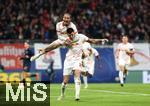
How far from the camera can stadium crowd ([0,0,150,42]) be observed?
132 ft

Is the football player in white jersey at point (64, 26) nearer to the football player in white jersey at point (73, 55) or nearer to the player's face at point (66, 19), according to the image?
the player's face at point (66, 19)

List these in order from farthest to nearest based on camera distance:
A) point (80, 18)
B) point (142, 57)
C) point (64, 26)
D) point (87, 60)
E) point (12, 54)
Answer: point (80, 18) → point (142, 57) → point (12, 54) → point (87, 60) → point (64, 26)

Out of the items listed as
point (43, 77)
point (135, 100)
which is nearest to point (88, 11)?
point (43, 77)

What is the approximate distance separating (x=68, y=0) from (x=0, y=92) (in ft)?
69.1

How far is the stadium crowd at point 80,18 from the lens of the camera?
40125mm

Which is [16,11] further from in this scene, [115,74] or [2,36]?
[115,74]

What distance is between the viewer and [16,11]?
136 ft

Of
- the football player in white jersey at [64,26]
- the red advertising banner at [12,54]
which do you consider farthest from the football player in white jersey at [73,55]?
the red advertising banner at [12,54]

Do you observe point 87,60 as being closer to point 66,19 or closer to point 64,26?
point 64,26

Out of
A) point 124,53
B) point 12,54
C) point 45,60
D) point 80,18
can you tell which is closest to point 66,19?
point 124,53

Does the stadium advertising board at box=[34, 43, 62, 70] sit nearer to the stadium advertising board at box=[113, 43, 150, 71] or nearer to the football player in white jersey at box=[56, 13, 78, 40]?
the stadium advertising board at box=[113, 43, 150, 71]

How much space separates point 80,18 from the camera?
43.0m

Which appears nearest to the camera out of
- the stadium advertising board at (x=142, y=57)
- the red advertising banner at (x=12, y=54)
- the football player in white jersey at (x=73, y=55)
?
the football player in white jersey at (x=73, y=55)

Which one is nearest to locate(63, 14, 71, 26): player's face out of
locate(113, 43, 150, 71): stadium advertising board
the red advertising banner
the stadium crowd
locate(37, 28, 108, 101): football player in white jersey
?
locate(37, 28, 108, 101): football player in white jersey
